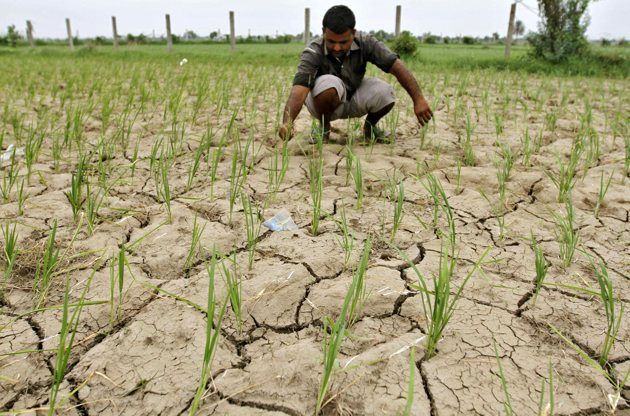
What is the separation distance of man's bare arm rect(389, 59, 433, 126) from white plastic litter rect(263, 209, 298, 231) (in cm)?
120

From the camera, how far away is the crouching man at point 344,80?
8.31ft

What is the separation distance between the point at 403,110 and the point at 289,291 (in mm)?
2826

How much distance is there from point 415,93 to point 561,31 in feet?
26.7

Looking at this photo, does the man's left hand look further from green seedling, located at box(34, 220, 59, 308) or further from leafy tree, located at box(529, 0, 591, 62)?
leafy tree, located at box(529, 0, 591, 62)

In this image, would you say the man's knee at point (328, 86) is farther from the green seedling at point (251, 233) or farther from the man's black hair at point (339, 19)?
the green seedling at point (251, 233)

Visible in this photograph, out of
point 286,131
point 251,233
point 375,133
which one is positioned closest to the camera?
point 251,233

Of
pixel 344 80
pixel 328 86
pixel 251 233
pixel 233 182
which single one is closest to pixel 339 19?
pixel 328 86

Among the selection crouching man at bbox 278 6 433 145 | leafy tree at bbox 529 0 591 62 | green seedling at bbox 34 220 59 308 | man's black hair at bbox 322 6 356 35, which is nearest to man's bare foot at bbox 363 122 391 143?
crouching man at bbox 278 6 433 145

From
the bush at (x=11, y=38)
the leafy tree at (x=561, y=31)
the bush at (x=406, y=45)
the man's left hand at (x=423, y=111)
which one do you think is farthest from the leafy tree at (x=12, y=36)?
the man's left hand at (x=423, y=111)

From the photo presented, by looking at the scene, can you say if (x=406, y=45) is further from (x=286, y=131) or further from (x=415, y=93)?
(x=286, y=131)

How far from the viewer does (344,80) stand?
2.86 m

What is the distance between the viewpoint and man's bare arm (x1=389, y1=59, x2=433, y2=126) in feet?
8.79

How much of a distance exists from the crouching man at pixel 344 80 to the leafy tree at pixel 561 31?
7.54m

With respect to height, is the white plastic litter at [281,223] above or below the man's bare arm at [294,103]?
below
